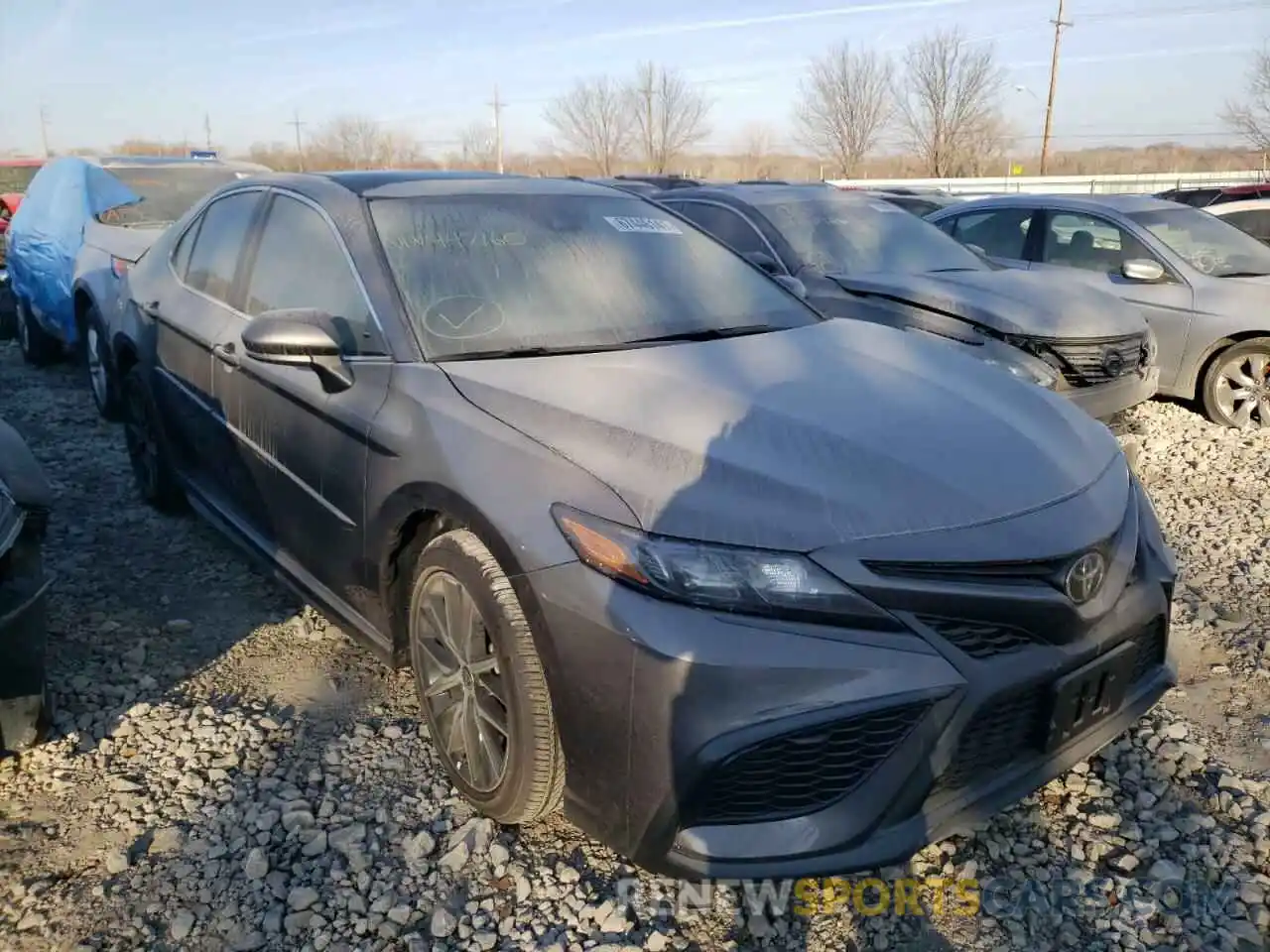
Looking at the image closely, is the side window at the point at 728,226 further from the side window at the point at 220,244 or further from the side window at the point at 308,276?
the side window at the point at 308,276

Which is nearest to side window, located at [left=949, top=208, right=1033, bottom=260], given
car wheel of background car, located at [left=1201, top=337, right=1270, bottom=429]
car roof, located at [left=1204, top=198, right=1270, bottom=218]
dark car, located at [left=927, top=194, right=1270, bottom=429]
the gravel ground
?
dark car, located at [left=927, top=194, right=1270, bottom=429]

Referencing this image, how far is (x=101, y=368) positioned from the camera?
5.88 metres

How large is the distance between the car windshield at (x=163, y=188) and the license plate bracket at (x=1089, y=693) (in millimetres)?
6367

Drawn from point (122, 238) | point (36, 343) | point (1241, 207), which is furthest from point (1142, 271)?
point (36, 343)

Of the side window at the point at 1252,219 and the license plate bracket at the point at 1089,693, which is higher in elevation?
the side window at the point at 1252,219

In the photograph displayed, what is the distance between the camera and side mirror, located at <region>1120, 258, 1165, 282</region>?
6645 millimetres

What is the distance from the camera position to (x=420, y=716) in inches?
119

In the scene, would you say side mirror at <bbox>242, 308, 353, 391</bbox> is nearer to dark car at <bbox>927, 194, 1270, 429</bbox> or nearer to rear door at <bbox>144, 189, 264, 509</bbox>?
rear door at <bbox>144, 189, 264, 509</bbox>

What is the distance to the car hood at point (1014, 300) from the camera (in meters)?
5.37

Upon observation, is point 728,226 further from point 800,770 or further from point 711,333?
point 800,770

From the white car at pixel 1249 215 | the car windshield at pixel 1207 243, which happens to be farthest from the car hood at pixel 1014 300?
the white car at pixel 1249 215

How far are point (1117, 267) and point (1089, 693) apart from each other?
5740mm

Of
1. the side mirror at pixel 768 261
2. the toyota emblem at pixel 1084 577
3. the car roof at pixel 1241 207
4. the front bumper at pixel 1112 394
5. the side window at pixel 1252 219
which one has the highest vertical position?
the car roof at pixel 1241 207

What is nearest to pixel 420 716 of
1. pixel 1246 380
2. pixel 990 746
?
pixel 990 746
